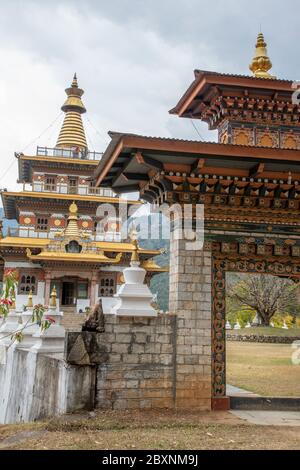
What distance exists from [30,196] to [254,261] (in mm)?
24133

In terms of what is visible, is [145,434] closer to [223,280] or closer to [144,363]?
[144,363]

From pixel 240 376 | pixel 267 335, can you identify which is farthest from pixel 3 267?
pixel 240 376

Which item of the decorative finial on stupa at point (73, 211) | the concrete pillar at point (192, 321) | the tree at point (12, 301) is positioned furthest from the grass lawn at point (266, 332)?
the concrete pillar at point (192, 321)

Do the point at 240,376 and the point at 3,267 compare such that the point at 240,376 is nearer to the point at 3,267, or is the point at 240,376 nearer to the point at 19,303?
the point at 19,303

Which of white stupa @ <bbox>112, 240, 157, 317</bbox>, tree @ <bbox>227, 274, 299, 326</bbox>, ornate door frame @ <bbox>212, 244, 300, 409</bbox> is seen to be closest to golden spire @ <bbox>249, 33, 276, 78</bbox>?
ornate door frame @ <bbox>212, 244, 300, 409</bbox>

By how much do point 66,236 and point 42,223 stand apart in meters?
3.10

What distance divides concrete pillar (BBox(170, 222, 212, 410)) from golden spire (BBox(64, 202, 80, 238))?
21.7 m

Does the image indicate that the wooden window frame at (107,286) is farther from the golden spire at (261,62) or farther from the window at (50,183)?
the golden spire at (261,62)

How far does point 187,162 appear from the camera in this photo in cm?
947

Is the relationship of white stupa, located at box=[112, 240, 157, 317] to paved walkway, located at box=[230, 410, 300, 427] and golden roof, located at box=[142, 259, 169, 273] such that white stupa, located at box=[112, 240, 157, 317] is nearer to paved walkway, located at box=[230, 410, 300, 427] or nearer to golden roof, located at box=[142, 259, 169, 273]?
→ paved walkway, located at box=[230, 410, 300, 427]

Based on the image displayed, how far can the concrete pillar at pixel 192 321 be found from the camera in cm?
912

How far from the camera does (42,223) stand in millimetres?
32844

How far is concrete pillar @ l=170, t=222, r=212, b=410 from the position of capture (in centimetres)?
912

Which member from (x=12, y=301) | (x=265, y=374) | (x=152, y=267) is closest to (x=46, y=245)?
(x=152, y=267)
